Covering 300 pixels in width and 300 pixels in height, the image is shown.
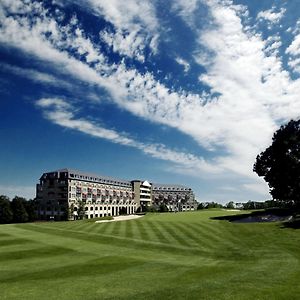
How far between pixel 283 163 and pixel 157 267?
55.4 m

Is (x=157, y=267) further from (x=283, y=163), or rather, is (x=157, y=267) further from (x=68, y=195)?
(x=68, y=195)

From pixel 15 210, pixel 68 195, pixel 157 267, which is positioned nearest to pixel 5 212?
pixel 15 210

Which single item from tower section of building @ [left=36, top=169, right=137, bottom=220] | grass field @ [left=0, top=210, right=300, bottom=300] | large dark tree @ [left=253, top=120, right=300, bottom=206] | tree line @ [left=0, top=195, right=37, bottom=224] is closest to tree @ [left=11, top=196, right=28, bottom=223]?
tree line @ [left=0, top=195, right=37, bottom=224]

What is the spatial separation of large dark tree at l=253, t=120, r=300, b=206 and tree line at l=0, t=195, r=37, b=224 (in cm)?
10417

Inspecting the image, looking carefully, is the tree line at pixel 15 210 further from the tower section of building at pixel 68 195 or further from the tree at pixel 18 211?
the tower section of building at pixel 68 195

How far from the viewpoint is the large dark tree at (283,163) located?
69.9 m

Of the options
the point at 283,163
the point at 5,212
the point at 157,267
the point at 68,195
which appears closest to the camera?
the point at 157,267

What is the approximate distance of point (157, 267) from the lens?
24.5 metres

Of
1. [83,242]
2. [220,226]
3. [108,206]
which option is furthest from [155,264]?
[108,206]

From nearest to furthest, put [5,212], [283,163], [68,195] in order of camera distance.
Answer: [283,163] → [5,212] → [68,195]

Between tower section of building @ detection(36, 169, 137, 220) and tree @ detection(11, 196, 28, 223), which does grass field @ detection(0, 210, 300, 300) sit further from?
tower section of building @ detection(36, 169, 137, 220)

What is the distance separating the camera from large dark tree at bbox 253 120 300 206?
69938mm

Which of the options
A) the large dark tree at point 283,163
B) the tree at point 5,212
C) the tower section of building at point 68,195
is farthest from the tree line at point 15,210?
the large dark tree at point 283,163

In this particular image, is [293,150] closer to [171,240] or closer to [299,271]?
[171,240]
